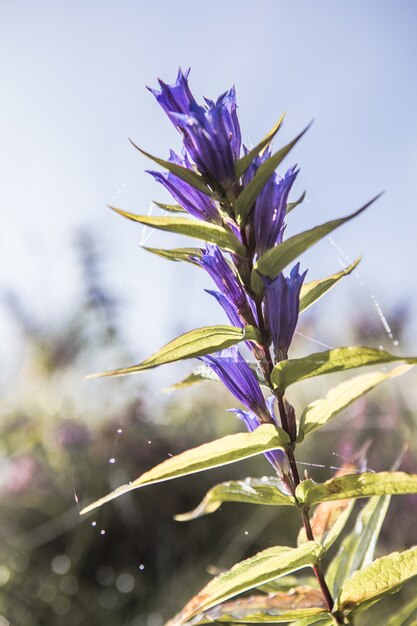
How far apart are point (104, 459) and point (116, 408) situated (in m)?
0.24

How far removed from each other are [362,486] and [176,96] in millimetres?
253

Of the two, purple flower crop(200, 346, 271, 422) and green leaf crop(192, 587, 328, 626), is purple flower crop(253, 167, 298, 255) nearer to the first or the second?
purple flower crop(200, 346, 271, 422)

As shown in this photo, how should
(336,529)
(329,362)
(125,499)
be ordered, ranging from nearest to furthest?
(329,362), (336,529), (125,499)

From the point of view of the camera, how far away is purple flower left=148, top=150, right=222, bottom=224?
1.24ft

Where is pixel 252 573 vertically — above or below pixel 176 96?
below

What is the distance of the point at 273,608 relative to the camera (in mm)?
404

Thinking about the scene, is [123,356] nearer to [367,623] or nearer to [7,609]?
[7,609]

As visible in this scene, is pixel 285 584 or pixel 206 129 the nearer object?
pixel 206 129

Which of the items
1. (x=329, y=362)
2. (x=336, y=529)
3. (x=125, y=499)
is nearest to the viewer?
(x=329, y=362)

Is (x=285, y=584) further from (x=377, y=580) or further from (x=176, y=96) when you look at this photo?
(x=176, y=96)

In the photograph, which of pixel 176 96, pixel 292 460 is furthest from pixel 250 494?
pixel 176 96

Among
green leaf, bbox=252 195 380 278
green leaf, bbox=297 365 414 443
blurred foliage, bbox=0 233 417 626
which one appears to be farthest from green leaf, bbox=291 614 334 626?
blurred foliage, bbox=0 233 417 626

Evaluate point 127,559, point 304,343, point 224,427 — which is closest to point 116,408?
point 224,427

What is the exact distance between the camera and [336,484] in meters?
0.35
